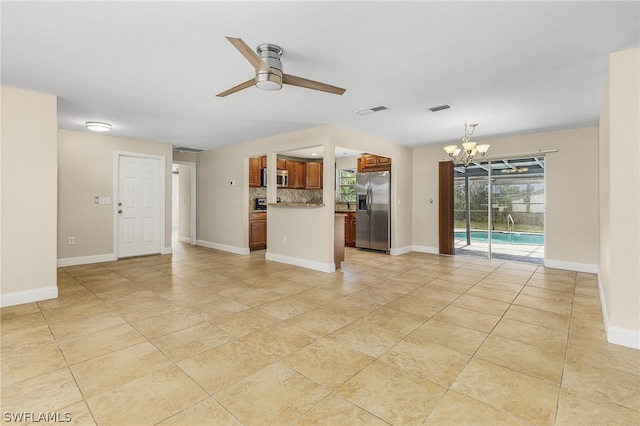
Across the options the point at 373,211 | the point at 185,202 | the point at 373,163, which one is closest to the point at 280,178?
the point at 373,163

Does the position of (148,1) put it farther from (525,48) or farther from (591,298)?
(591,298)

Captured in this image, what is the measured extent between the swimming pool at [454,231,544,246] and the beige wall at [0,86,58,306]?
7.14 metres

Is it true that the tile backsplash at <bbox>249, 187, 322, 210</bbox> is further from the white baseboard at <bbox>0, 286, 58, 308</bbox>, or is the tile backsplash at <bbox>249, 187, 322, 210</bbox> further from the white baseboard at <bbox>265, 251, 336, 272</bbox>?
the white baseboard at <bbox>0, 286, 58, 308</bbox>

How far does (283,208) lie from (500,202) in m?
4.71

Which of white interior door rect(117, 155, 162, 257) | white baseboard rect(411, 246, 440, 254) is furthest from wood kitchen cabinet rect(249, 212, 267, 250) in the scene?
white baseboard rect(411, 246, 440, 254)

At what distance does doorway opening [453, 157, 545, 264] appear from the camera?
6.28 m

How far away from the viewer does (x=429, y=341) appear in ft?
8.36

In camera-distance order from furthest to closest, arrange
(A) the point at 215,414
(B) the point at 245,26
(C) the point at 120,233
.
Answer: (C) the point at 120,233
(B) the point at 245,26
(A) the point at 215,414

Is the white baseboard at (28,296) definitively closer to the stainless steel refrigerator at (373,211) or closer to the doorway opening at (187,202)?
the doorway opening at (187,202)

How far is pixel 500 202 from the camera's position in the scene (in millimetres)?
6594

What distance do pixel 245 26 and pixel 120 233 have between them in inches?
217

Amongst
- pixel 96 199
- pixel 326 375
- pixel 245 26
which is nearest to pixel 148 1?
pixel 245 26

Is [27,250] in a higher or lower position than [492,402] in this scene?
higher

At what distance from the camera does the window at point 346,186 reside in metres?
8.90
